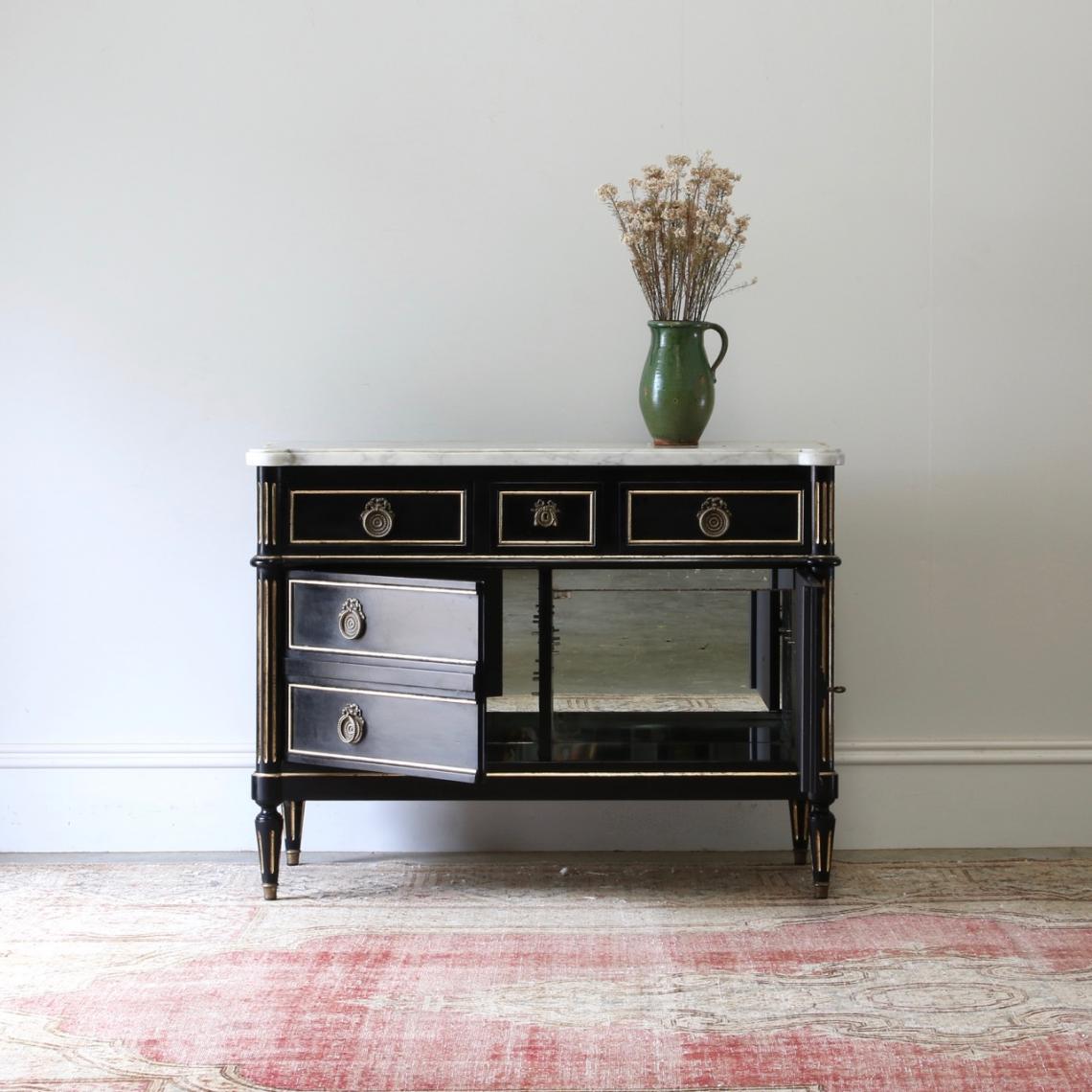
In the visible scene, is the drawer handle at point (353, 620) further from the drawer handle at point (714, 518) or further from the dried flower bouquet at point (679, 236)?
the dried flower bouquet at point (679, 236)

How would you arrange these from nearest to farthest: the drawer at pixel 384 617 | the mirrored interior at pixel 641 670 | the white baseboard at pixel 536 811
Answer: the drawer at pixel 384 617, the mirrored interior at pixel 641 670, the white baseboard at pixel 536 811

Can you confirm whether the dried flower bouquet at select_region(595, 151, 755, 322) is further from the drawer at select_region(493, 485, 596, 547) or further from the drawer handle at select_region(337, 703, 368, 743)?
the drawer handle at select_region(337, 703, 368, 743)

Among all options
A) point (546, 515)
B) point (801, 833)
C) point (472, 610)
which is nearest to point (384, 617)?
point (472, 610)

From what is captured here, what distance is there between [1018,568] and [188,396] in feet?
5.95

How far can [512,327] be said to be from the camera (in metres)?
2.66

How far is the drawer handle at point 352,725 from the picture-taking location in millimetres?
2242

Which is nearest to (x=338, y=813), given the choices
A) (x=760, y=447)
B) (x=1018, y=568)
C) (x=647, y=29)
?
(x=760, y=447)

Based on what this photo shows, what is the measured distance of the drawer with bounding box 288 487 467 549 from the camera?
2.23 m

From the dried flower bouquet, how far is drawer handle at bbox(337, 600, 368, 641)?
31.6 inches

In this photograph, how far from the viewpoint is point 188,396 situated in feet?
8.73

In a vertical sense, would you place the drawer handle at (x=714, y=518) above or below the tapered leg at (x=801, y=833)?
above

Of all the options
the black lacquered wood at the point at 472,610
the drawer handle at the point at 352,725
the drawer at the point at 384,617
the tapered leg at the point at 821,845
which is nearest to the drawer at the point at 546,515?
the black lacquered wood at the point at 472,610

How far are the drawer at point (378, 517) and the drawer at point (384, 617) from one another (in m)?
0.08

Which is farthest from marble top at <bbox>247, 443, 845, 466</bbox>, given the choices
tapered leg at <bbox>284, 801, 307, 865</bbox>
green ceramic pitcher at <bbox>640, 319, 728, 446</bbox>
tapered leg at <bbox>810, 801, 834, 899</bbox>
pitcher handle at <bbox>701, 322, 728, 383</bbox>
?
tapered leg at <bbox>284, 801, 307, 865</bbox>
